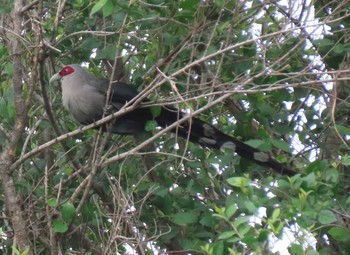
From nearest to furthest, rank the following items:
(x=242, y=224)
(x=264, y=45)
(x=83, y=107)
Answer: (x=242, y=224)
(x=264, y=45)
(x=83, y=107)

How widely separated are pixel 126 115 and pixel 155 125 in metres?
0.35

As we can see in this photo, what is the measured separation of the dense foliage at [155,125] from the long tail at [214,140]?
8 centimetres

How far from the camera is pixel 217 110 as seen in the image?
6.64m

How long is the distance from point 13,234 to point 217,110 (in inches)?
67.1

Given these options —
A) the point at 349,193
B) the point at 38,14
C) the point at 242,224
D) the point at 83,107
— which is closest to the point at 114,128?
the point at 83,107

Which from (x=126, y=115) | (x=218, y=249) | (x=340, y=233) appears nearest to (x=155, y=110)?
(x=126, y=115)

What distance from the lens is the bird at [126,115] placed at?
19.4ft

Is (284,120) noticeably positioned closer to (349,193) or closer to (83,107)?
(349,193)

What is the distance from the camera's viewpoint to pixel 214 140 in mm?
6184

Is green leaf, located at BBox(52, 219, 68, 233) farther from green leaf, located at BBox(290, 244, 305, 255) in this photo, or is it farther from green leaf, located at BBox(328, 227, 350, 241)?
green leaf, located at BBox(290, 244, 305, 255)

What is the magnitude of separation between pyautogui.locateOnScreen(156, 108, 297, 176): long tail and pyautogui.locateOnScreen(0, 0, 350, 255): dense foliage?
0.25ft

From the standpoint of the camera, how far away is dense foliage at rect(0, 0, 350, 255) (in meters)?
5.36

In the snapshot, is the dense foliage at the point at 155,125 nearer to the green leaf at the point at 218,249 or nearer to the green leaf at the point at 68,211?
the green leaf at the point at 68,211

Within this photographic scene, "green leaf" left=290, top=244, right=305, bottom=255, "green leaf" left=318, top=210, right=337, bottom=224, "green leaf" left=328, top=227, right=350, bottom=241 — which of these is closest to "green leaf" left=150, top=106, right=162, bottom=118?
"green leaf" left=328, top=227, right=350, bottom=241
